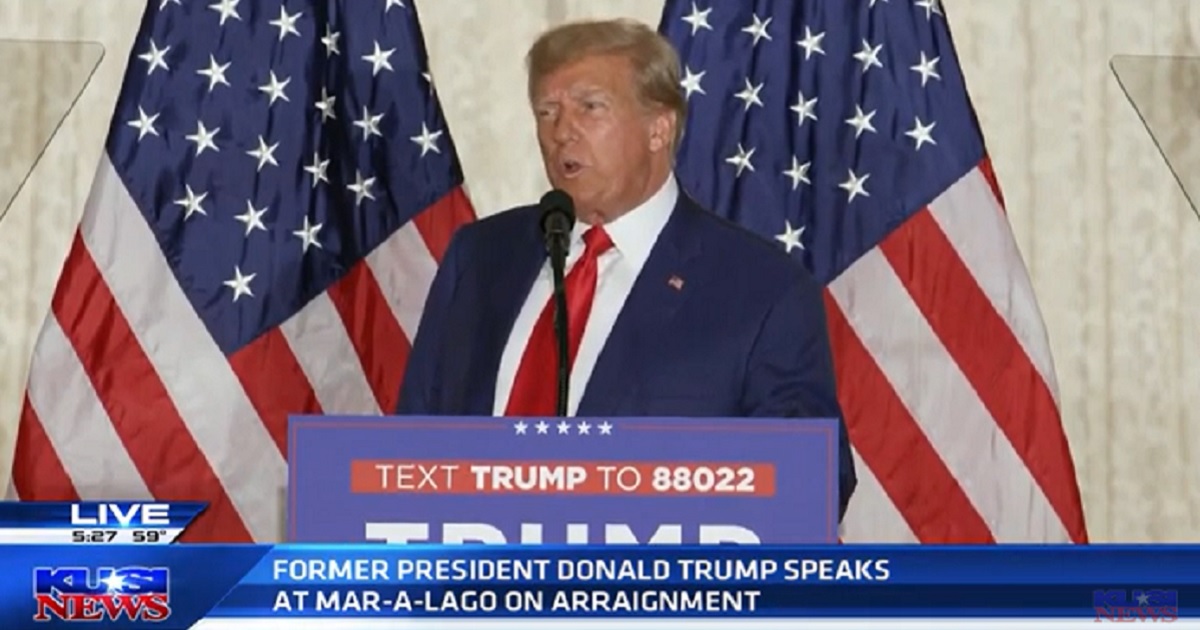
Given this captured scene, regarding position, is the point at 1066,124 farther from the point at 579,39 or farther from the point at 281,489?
the point at 281,489

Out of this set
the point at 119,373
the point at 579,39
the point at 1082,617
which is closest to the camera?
the point at 1082,617

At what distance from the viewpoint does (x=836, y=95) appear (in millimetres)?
4730

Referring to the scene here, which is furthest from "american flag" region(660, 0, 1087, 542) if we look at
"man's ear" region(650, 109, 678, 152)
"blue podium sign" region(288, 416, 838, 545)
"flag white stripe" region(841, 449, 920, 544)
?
"blue podium sign" region(288, 416, 838, 545)

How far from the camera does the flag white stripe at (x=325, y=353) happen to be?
4.64 metres

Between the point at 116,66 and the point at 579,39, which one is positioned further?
the point at 116,66

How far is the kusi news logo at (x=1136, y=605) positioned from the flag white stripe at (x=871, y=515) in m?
2.42

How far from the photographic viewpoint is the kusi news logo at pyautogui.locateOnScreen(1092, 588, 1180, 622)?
221cm

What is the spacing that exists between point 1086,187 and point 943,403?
0.62 metres

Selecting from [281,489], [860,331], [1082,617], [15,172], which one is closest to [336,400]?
[281,489]

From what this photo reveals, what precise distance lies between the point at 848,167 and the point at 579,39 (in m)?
1.26

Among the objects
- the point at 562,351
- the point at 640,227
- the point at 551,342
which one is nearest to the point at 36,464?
the point at 640,227

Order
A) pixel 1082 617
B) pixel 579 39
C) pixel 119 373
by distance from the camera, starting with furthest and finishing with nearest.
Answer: pixel 119 373 → pixel 579 39 → pixel 1082 617

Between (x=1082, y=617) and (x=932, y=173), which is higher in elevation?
(x=932, y=173)

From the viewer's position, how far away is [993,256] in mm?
4719
